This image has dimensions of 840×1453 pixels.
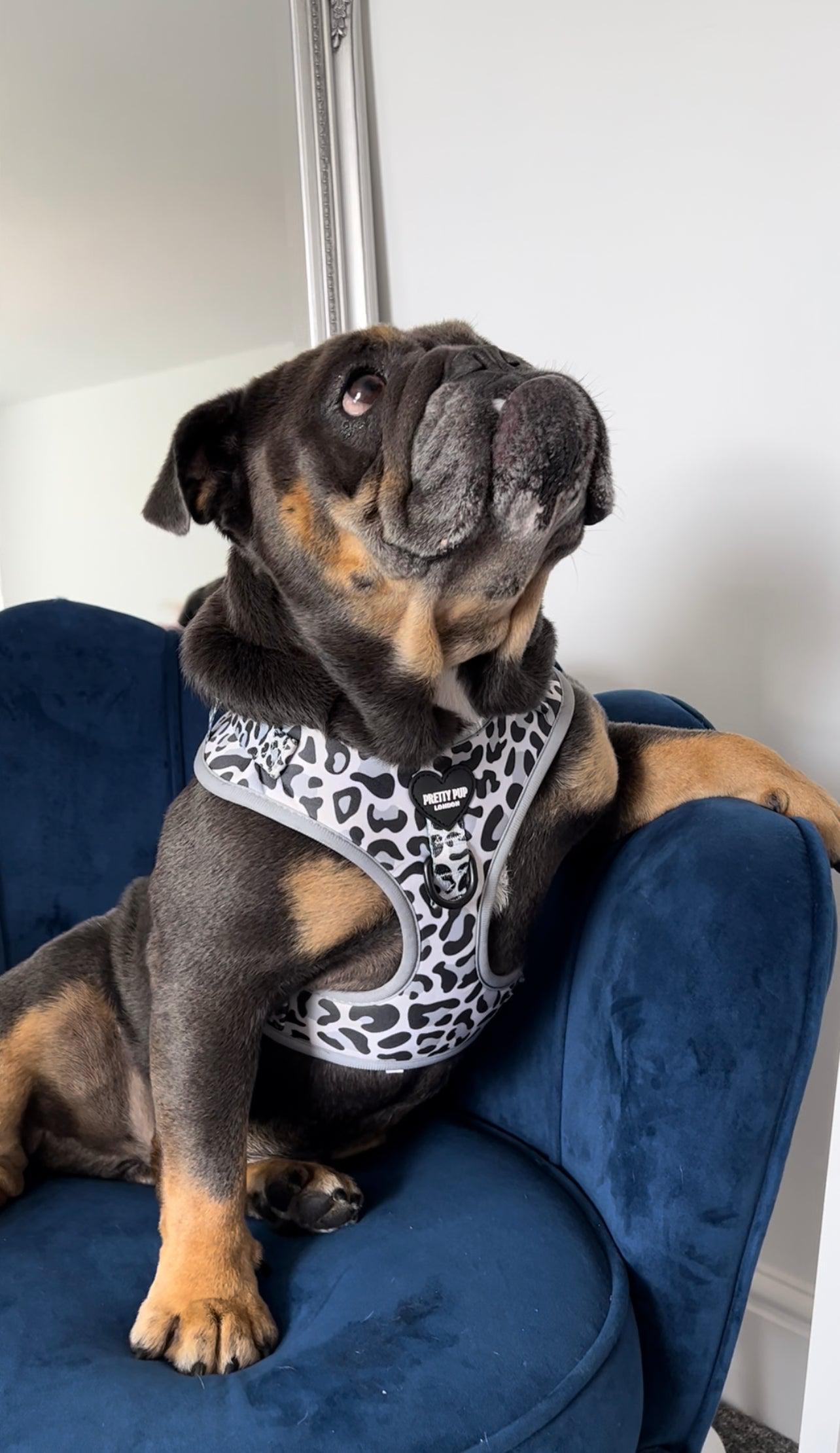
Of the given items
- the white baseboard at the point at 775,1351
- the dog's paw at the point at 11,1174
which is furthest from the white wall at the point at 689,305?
the dog's paw at the point at 11,1174

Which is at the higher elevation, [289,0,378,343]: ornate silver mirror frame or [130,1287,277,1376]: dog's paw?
[289,0,378,343]: ornate silver mirror frame

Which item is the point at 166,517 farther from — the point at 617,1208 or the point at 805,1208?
the point at 805,1208

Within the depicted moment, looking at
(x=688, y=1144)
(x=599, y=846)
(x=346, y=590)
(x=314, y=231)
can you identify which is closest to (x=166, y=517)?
(x=346, y=590)

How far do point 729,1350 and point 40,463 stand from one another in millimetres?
1881

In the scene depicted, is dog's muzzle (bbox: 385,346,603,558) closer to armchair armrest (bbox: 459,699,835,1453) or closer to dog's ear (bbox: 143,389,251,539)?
dog's ear (bbox: 143,389,251,539)

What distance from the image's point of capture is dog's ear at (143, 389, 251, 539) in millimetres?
1339

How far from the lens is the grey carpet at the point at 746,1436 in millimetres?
1929

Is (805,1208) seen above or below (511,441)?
below

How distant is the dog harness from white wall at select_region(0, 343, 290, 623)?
3.28ft

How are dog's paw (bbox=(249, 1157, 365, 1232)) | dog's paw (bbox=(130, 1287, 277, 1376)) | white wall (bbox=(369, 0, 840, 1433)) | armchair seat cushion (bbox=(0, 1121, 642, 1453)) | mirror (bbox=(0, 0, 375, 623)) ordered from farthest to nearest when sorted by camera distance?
mirror (bbox=(0, 0, 375, 623)) → white wall (bbox=(369, 0, 840, 1433)) → dog's paw (bbox=(249, 1157, 365, 1232)) → dog's paw (bbox=(130, 1287, 277, 1376)) → armchair seat cushion (bbox=(0, 1121, 642, 1453))

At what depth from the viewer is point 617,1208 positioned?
4.28 feet

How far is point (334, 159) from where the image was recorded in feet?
7.67

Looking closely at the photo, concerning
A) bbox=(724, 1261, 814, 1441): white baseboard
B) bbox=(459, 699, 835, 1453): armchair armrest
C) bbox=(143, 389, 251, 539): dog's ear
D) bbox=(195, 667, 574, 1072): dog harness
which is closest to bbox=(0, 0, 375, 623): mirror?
bbox=(143, 389, 251, 539): dog's ear

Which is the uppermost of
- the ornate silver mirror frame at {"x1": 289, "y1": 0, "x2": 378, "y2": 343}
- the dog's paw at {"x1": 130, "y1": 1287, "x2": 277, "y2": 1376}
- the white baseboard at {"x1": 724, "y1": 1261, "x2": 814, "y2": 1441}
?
the ornate silver mirror frame at {"x1": 289, "y1": 0, "x2": 378, "y2": 343}
